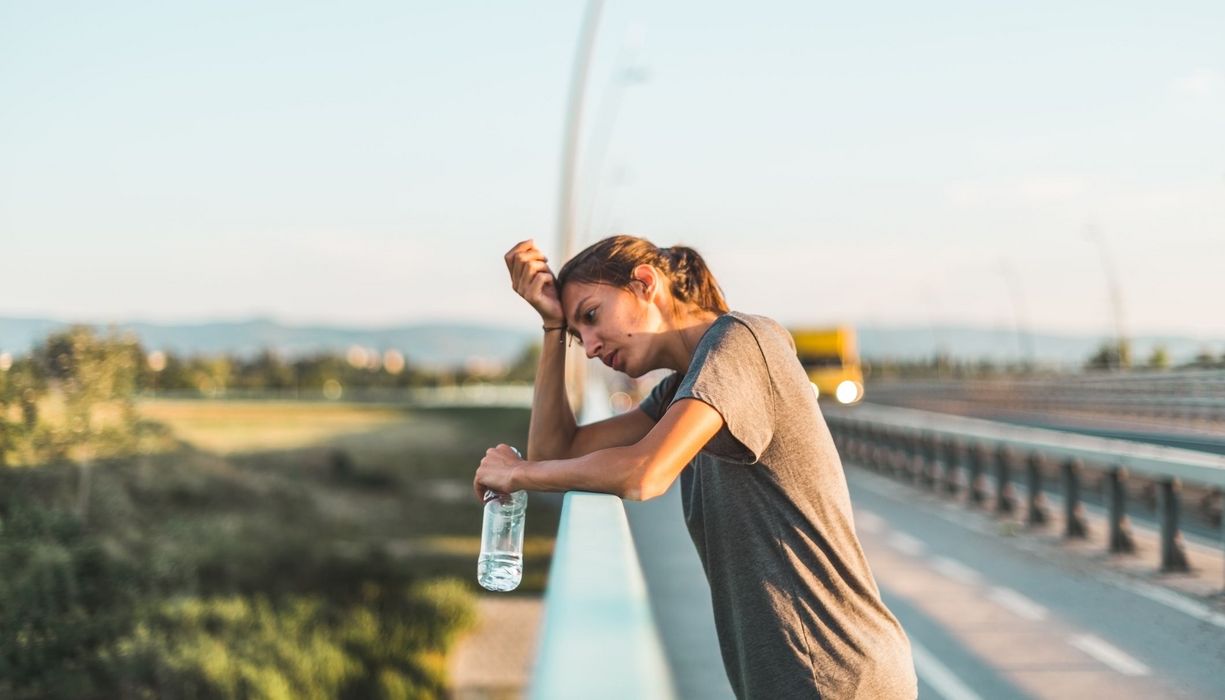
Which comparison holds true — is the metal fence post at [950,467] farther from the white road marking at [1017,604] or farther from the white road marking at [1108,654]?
the white road marking at [1108,654]

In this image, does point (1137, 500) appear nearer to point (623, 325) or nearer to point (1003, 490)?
point (1003, 490)

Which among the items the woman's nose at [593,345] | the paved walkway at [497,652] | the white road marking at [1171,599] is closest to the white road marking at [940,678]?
the white road marking at [1171,599]

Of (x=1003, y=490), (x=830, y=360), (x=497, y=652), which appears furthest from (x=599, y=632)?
(x=830, y=360)

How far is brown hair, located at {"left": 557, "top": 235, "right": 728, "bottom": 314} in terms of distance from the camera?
10.6 ft

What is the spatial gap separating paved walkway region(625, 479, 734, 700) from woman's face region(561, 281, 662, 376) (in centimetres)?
378

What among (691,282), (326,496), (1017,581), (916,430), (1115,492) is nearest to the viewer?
(691,282)

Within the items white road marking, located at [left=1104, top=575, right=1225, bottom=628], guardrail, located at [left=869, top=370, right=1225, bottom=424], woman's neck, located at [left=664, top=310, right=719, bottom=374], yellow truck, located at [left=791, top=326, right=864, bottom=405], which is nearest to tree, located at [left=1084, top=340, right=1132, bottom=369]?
guardrail, located at [left=869, top=370, right=1225, bottom=424]

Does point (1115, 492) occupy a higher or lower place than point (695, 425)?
lower

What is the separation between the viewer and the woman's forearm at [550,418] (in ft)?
12.2

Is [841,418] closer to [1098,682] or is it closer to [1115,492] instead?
[1115,492]

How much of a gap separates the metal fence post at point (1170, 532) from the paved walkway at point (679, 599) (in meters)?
3.34

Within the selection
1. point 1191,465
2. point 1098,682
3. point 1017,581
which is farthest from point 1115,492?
point 1098,682

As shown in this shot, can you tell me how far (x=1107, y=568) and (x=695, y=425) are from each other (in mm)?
10361

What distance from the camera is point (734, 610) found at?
9.78 ft
